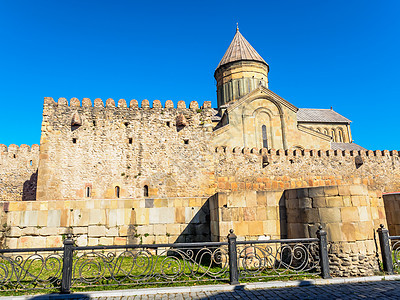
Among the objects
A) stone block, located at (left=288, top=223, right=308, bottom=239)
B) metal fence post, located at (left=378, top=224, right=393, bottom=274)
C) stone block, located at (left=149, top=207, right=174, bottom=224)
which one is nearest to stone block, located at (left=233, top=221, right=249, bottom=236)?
stone block, located at (left=288, top=223, right=308, bottom=239)

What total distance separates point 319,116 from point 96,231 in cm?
3269

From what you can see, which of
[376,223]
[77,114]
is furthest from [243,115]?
[376,223]

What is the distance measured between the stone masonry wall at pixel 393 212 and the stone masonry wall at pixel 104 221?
20.0 ft

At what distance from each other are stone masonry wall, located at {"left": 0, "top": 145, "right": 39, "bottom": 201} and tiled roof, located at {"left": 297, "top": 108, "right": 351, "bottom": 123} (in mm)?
27178

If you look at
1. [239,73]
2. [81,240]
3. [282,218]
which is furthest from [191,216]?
[239,73]

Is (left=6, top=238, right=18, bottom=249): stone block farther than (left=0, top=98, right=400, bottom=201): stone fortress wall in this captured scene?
No

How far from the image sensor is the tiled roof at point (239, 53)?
29469 mm

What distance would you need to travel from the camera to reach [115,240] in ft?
29.0

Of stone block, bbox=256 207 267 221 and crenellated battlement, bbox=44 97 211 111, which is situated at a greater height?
crenellated battlement, bbox=44 97 211 111

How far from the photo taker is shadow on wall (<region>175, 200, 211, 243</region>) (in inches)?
362

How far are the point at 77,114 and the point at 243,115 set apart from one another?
43.7ft

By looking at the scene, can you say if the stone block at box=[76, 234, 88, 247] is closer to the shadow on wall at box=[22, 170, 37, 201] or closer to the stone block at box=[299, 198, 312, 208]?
the stone block at box=[299, 198, 312, 208]

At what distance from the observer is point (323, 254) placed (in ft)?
20.4

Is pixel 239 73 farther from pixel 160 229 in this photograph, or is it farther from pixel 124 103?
pixel 160 229
